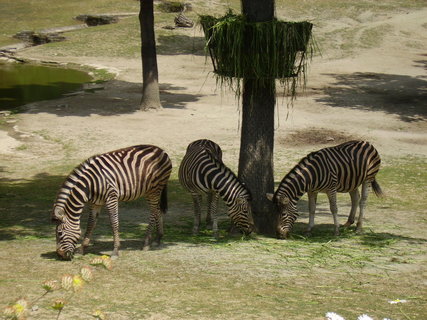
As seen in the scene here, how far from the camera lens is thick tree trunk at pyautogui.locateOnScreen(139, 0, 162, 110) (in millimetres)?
23328

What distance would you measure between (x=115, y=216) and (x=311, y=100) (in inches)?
656

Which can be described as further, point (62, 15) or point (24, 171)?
point (62, 15)

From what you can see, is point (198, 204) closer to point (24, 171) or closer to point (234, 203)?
point (234, 203)

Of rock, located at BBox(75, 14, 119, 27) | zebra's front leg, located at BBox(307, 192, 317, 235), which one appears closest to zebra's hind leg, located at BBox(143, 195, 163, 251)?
zebra's front leg, located at BBox(307, 192, 317, 235)

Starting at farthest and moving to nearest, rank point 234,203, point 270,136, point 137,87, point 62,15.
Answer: point 62,15 < point 137,87 < point 270,136 < point 234,203

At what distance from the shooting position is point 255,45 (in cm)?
1136

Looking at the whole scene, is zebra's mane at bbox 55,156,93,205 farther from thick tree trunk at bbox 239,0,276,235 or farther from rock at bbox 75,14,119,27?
rock at bbox 75,14,119,27

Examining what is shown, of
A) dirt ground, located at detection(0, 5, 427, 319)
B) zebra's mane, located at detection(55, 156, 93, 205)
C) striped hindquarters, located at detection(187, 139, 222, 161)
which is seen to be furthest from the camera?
dirt ground, located at detection(0, 5, 427, 319)

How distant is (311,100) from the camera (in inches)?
1022

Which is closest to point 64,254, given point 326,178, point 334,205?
point 326,178

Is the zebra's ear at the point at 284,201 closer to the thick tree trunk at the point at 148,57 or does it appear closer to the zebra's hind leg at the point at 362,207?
the zebra's hind leg at the point at 362,207

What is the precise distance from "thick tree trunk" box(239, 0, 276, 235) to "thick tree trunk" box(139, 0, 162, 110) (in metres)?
11.5

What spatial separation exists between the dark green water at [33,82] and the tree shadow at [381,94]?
35.1 ft

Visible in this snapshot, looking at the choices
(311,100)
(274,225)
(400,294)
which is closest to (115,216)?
(274,225)
